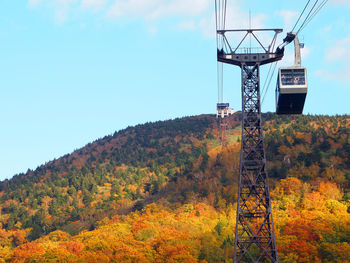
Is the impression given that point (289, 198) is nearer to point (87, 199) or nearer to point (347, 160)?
point (347, 160)

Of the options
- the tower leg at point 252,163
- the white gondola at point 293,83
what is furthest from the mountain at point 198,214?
the white gondola at point 293,83

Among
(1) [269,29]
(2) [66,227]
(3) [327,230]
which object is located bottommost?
(2) [66,227]

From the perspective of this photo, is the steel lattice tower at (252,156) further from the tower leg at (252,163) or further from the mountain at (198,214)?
the mountain at (198,214)

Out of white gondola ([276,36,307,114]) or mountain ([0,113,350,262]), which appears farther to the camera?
mountain ([0,113,350,262])

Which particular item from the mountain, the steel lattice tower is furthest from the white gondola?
the mountain

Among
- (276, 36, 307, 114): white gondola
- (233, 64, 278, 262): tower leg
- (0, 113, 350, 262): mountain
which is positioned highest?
(276, 36, 307, 114): white gondola

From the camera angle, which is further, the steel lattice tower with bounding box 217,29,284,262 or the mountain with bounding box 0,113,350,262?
the mountain with bounding box 0,113,350,262

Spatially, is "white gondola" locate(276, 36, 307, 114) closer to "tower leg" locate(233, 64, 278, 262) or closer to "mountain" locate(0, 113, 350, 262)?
"tower leg" locate(233, 64, 278, 262)

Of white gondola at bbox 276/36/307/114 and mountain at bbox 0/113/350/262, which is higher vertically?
white gondola at bbox 276/36/307/114

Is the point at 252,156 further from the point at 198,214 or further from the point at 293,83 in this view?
the point at 198,214

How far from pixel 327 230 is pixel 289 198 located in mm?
29159

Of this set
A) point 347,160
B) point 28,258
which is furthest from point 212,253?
point 347,160

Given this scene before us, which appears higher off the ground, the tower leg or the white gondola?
the white gondola

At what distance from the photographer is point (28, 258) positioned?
9750cm
